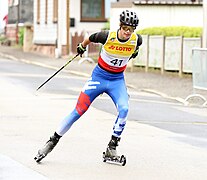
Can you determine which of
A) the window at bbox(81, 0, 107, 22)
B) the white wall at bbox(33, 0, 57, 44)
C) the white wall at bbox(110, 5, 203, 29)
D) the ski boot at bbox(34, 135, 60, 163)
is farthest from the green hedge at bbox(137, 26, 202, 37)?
the ski boot at bbox(34, 135, 60, 163)

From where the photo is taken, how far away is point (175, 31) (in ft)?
91.3

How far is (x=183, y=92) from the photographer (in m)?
21.8

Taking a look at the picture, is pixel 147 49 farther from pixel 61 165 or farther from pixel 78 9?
pixel 61 165

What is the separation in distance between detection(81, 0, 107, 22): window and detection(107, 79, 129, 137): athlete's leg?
103 feet

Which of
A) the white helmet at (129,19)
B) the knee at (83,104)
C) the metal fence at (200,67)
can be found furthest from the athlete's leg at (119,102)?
the metal fence at (200,67)

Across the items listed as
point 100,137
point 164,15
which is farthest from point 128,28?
point 164,15

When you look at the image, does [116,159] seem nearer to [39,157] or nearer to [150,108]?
[39,157]

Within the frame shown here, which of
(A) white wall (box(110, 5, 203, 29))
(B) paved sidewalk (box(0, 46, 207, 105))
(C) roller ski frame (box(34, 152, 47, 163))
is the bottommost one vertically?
(B) paved sidewalk (box(0, 46, 207, 105))

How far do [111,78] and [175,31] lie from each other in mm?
18238

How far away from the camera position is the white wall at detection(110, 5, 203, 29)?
3111 cm

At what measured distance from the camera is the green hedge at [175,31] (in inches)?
1056

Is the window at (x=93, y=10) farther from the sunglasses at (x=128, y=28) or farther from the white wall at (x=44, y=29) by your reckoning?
the sunglasses at (x=128, y=28)

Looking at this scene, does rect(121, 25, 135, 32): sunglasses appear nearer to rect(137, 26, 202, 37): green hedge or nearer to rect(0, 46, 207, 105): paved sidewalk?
rect(0, 46, 207, 105): paved sidewalk

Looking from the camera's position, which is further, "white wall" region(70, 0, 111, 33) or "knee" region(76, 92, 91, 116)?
"white wall" region(70, 0, 111, 33)
